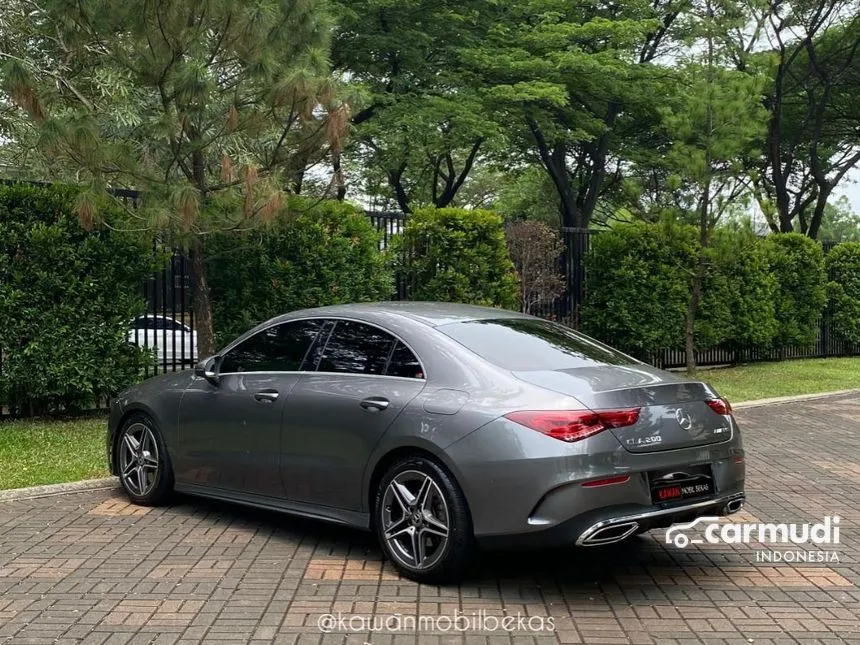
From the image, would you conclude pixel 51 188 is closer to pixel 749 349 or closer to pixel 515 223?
pixel 515 223

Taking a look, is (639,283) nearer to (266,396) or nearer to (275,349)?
(275,349)

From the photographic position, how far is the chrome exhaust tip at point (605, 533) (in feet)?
14.2

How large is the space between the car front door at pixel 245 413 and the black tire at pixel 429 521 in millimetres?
968

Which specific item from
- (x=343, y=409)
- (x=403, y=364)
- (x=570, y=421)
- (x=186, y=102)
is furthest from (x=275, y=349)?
(x=186, y=102)

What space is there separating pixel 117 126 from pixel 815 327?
16.4 meters

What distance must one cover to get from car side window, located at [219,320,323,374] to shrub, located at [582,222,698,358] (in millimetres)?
10707

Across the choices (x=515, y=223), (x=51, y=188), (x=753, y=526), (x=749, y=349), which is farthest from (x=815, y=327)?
(x=51, y=188)

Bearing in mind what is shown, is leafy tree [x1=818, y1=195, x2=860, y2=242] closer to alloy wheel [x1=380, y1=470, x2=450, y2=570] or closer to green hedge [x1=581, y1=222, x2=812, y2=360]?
green hedge [x1=581, y1=222, x2=812, y2=360]

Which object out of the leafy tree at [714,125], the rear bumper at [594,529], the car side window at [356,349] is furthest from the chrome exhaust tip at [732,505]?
the leafy tree at [714,125]

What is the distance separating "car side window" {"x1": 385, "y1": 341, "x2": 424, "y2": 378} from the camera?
506 centimetres

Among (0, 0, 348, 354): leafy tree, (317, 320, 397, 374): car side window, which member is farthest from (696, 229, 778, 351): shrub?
(317, 320, 397, 374): car side window

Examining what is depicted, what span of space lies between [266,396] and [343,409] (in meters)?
0.74

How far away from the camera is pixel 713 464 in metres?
4.83

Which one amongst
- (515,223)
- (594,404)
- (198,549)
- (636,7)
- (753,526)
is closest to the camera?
(594,404)
